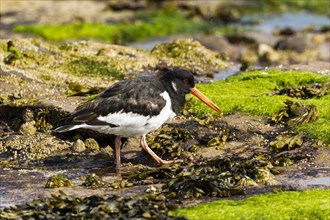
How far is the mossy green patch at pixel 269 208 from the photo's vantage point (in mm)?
6801

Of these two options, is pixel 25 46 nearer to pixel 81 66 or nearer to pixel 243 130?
pixel 81 66

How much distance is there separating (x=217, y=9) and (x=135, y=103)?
58.3 ft

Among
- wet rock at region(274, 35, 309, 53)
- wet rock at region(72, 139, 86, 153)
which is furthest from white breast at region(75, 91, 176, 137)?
wet rock at region(274, 35, 309, 53)

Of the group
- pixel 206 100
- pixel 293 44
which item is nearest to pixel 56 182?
pixel 206 100

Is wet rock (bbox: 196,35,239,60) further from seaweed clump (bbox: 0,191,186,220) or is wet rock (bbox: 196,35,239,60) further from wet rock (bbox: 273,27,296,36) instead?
seaweed clump (bbox: 0,191,186,220)

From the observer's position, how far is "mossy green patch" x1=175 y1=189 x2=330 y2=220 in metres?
6.80

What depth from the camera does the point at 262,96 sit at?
10438 mm

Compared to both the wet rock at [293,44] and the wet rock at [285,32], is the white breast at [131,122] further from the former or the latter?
the wet rock at [285,32]

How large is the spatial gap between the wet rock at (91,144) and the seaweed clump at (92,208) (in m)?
2.38

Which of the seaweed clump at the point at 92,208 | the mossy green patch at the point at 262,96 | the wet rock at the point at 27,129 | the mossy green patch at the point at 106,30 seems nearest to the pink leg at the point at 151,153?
the mossy green patch at the point at 262,96

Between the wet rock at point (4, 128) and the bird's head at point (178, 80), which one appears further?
the wet rock at point (4, 128)

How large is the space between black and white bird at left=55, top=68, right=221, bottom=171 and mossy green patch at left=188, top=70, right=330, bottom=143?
1280 millimetres

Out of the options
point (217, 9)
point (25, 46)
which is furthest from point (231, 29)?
point (25, 46)

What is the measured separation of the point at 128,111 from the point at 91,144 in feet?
3.50
